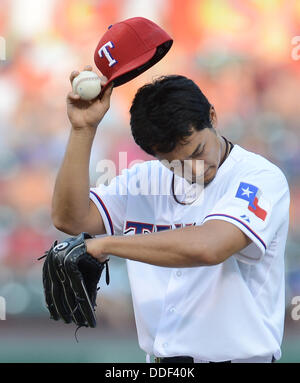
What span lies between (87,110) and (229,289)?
0.56 metres

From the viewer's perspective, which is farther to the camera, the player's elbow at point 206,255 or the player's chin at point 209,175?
the player's chin at point 209,175

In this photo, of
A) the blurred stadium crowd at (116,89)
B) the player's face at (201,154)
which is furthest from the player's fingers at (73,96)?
the blurred stadium crowd at (116,89)

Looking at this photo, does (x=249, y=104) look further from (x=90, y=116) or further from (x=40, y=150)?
(x=90, y=116)

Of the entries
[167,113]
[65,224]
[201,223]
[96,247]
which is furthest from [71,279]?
[167,113]

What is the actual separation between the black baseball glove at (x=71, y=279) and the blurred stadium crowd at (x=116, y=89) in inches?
77.7

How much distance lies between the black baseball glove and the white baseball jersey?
18 cm

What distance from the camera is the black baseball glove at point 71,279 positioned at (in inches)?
54.2

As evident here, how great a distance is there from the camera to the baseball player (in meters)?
1.43

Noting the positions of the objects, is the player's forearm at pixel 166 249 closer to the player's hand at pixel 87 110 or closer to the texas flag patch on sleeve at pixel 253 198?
the texas flag patch on sleeve at pixel 253 198

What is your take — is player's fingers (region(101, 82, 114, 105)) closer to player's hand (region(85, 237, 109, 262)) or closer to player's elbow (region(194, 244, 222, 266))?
player's hand (region(85, 237, 109, 262))

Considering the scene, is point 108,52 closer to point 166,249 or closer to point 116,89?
point 166,249

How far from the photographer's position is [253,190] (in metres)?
1.42

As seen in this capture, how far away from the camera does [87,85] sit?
1497mm

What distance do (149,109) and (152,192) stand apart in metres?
0.26
